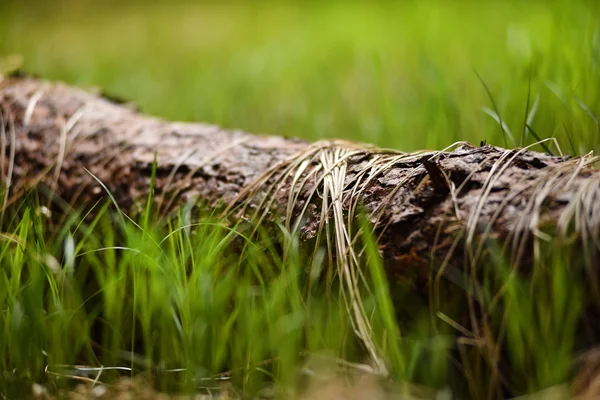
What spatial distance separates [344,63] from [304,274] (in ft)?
7.21

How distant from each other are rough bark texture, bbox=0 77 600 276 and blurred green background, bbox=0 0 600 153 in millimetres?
325

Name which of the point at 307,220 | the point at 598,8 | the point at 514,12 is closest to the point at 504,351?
the point at 307,220

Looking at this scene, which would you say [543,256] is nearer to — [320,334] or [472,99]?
[320,334]

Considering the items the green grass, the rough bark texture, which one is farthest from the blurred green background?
the rough bark texture

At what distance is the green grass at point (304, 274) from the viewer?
2.88ft

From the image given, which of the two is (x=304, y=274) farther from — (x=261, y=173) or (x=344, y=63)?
(x=344, y=63)

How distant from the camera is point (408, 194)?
100 centimetres

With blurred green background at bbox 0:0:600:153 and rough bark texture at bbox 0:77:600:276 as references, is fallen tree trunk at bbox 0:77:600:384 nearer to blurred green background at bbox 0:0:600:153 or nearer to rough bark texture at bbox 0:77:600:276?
rough bark texture at bbox 0:77:600:276

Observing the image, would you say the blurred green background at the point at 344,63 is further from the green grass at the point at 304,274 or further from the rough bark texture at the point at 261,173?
the rough bark texture at the point at 261,173

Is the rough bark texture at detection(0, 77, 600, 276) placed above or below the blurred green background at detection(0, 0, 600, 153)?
below

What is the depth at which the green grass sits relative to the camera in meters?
0.88

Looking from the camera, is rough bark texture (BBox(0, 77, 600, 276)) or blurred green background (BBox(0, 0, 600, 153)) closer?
rough bark texture (BBox(0, 77, 600, 276))

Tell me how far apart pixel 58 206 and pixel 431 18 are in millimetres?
1954

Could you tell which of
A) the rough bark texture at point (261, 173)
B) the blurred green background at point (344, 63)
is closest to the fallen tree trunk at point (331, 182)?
the rough bark texture at point (261, 173)
